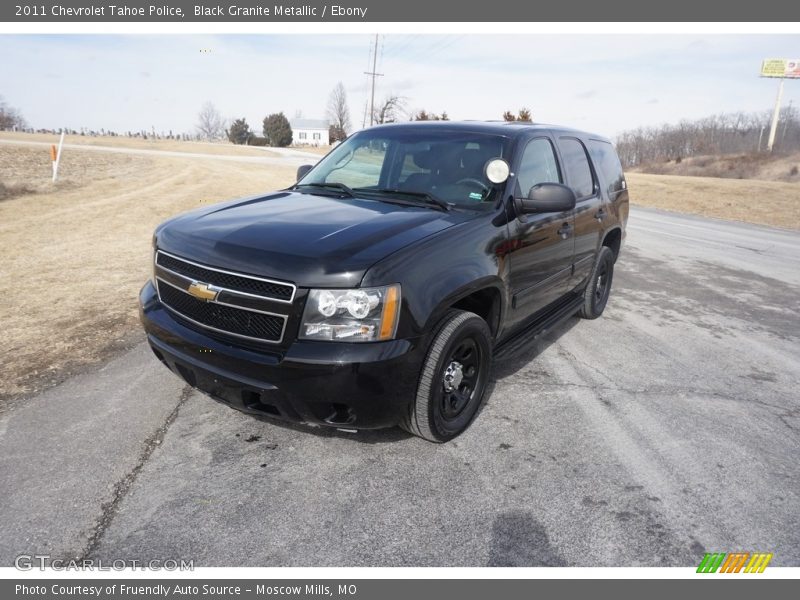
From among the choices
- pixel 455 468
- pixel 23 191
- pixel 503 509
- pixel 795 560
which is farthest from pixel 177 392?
Answer: pixel 23 191

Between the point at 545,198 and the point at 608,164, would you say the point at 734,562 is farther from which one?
the point at 608,164

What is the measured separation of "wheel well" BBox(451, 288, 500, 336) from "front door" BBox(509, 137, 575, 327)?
0.64 ft

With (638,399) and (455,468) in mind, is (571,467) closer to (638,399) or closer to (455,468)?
(455,468)

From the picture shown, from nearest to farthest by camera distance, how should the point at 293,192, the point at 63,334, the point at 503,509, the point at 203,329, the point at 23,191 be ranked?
the point at 503,509 < the point at 203,329 < the point at 293,192 < the point at 63,334 < the point at 23,191

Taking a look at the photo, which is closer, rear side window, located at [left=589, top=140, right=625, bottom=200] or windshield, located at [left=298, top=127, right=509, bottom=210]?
windshield, located at [left=298, top=127, right=509, bottom=210]

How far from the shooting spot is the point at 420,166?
394 cm

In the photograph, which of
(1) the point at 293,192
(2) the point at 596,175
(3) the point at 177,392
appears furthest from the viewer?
(2) the point at 596,175

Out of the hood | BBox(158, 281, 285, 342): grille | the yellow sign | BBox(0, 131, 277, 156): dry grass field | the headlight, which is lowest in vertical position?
BBox(158, 281, 285, 342): grille

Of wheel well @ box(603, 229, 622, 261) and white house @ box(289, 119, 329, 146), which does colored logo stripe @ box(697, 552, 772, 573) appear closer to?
wheel well @ box(603, 229, 622, 261)

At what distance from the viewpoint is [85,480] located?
280 cm

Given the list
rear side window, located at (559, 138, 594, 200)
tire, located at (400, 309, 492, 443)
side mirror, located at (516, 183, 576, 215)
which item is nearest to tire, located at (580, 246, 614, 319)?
rear side window, located at (559, 138, 594, 200)

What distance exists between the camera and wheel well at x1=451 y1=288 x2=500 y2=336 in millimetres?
3453
